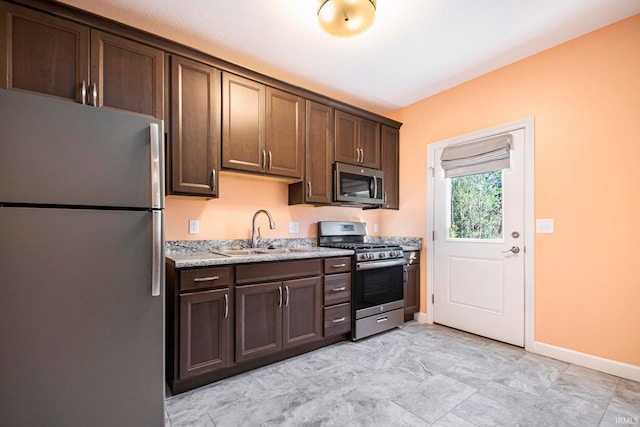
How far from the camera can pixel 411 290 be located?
3.47 metres

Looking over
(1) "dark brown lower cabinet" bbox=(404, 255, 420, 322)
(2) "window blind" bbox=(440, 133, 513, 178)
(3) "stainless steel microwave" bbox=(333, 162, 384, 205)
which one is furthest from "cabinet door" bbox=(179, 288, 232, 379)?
(2) "window blind" bbox=(440, 133, 513, 178)

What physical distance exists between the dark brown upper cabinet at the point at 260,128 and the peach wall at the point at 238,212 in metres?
0.26

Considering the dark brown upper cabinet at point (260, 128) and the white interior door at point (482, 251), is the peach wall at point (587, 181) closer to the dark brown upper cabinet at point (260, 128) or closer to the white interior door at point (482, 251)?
the white interior door at point (482, 251)

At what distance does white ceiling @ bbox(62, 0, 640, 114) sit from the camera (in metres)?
2.05

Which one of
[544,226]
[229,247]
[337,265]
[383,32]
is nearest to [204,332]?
[229,247]

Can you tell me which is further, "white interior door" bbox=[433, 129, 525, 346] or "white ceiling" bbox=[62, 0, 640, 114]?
"white interior door" bbox=[433, 129, 525, 346]

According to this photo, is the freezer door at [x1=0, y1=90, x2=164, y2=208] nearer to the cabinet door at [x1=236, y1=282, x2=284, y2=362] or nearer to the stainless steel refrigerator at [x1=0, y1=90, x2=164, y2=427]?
the stainless steel refrigerator at [x1=0, y1=90, x2=164, y2=427]

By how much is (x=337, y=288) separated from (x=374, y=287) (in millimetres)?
480

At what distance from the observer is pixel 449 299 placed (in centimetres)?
328

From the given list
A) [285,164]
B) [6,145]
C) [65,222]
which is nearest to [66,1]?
[6,145]

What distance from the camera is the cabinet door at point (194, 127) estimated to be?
2230 millimetres

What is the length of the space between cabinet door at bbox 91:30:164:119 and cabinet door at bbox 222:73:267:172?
19.6 inches

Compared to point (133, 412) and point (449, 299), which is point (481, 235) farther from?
point (133, 412)

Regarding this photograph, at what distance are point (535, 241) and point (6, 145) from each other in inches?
139
